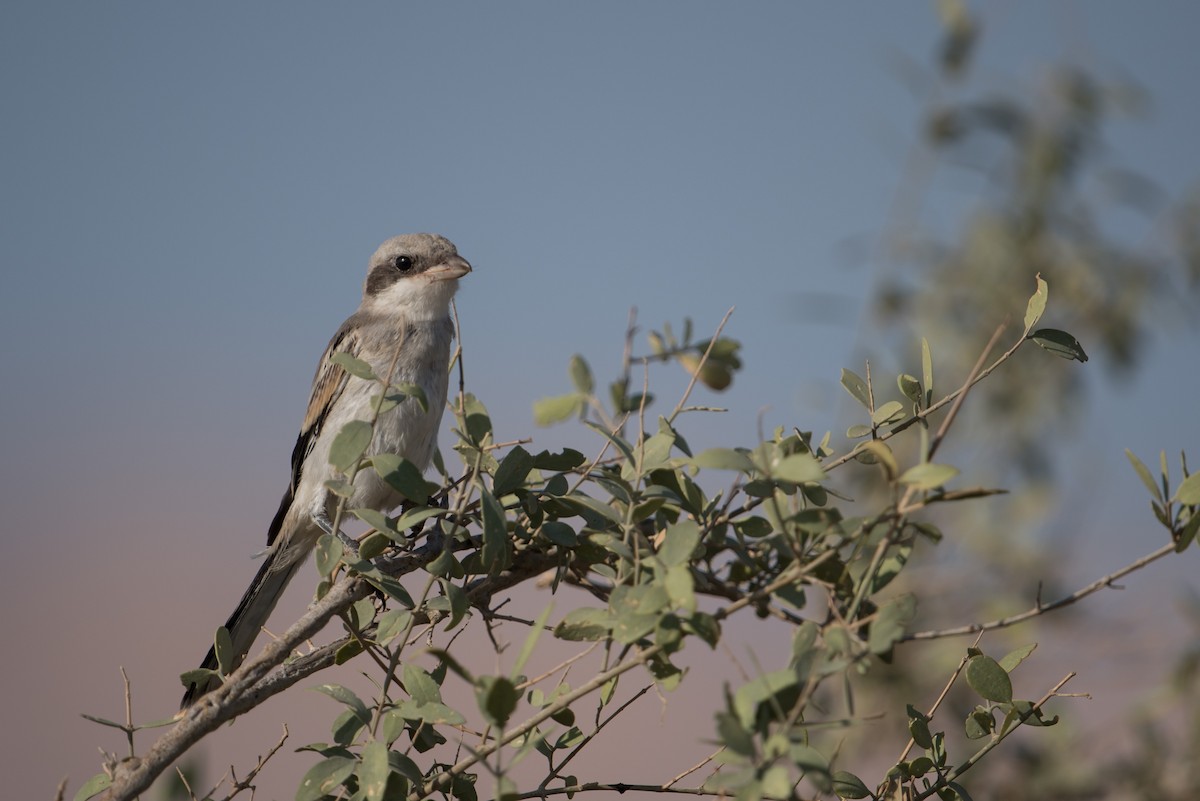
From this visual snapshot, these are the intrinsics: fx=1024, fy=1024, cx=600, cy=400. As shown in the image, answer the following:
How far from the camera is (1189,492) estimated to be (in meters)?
1.56

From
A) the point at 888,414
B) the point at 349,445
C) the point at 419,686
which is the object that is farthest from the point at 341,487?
the point at 888,414

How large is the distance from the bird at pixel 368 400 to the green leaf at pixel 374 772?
5.72 ft

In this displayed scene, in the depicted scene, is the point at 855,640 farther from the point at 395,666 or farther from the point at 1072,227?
the point at 1072,227

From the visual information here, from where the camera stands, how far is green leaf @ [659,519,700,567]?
1541 millimetres

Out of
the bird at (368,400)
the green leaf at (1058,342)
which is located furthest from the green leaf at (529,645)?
the bird at (368,400)

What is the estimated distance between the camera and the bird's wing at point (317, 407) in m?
4.04

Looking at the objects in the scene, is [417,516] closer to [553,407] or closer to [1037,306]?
[553,407]

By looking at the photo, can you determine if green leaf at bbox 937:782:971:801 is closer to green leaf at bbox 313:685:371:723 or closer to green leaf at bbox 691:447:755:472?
green leaf at bbox 691:447:755:472

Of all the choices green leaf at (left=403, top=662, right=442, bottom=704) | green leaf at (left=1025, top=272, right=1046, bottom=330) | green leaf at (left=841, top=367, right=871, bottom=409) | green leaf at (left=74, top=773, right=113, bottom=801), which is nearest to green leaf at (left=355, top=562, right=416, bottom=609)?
green leaf at (left=403, top=662, right=442, bottom=704)

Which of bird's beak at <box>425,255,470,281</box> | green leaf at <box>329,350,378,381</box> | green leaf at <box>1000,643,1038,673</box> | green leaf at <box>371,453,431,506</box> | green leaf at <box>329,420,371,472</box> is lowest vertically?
green leaf at <box>1000,643,1038,673</box>

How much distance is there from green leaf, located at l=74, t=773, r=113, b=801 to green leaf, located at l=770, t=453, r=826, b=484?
4.62 feet

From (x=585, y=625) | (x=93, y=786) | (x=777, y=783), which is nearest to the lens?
(x=777, y=783)

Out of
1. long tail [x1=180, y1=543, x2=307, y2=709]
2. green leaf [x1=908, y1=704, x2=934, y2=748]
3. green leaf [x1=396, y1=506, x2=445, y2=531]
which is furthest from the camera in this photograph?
long tail [x1=180, y1=543, x2=307, y2=709]

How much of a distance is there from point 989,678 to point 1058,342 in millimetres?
639
